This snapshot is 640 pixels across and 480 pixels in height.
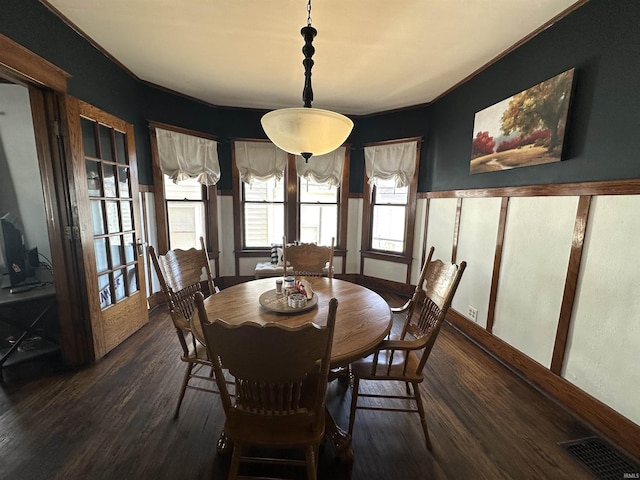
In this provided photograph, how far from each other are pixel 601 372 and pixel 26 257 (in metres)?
4.37

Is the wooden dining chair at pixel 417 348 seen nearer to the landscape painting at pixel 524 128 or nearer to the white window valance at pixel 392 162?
the landscape painting at pixel 524 128

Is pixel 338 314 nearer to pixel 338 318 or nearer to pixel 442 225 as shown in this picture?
pixel 338 318

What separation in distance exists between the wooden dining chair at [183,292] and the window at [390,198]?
268cm

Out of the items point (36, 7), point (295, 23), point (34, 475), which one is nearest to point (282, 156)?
point (295, 23)

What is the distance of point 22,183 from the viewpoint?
8.09ft

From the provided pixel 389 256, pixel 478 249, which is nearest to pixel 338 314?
pixel 478 249

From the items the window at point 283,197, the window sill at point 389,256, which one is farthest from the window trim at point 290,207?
the window sill at point 389,256

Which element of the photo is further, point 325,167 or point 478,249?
point 325,167

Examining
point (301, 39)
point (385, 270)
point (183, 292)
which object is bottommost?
point (385, 270)

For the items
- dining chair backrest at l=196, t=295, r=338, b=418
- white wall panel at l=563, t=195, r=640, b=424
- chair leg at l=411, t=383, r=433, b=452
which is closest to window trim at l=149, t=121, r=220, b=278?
dining chair backrest at l=196, t=295, r=338, b=418

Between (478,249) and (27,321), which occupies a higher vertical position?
(478,249)

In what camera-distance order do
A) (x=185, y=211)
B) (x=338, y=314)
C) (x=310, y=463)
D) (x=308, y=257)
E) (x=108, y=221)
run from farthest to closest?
1. (x=185, y=211)
2. (x=308, y=257)
3. (x=108, y=221)
4. (x=338, y=314)
5. (x=310, y=463)

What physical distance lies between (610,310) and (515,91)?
180cm

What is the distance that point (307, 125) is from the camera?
140 cm
